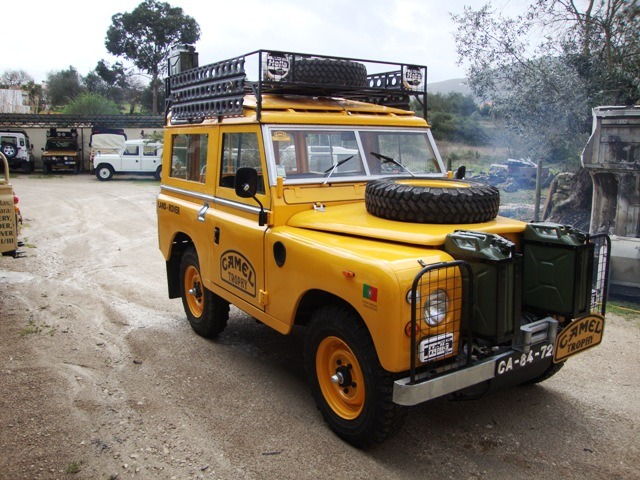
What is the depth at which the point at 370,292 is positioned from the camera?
3.38 meters

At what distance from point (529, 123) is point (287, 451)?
11.0 metres

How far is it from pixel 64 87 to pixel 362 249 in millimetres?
57275

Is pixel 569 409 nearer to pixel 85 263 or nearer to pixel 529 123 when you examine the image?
pixel 85 263

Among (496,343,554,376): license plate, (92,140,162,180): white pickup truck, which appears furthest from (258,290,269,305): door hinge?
(92,140,162,180): white pickup truck

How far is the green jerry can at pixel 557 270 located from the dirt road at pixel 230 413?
0.97m

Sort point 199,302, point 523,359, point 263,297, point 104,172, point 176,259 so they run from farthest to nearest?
1. point 104,172
2. point 176,259
3. point 199,302
4. point 263,297
5. point 523,359

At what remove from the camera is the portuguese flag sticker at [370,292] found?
334cm

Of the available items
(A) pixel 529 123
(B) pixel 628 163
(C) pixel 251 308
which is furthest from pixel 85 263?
(A) pixel 529 123

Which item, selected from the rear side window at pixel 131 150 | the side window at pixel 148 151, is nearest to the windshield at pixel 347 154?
the side window at pixel 148 151

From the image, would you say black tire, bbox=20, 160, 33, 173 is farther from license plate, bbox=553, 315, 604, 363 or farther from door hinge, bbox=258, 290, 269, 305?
license plate, bbox=553, 315, 604, 363

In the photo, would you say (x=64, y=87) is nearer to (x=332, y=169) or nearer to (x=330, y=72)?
(x=330, y=72)

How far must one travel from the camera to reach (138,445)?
3893 mm

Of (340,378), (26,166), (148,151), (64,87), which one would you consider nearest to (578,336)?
(340,378)

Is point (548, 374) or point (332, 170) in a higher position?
point (332, 170)
